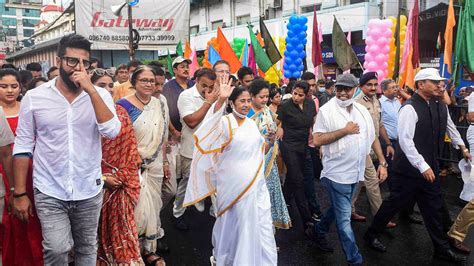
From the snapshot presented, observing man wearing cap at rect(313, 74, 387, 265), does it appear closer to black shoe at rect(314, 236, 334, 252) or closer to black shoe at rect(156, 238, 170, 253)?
black shoe at rect(314, 236, 334, 252)

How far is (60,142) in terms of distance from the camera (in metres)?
2.73

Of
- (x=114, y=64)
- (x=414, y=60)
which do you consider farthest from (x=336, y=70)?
(x=414, y=60)

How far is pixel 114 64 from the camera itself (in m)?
21.7

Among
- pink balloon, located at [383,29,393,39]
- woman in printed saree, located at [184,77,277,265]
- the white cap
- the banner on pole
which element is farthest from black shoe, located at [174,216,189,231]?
the banner on pole

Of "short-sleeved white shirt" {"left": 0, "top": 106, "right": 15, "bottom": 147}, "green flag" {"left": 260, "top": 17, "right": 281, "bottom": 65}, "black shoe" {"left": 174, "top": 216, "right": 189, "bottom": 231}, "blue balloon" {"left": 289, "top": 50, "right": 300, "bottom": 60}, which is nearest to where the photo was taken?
"short-sleeved white shirt" {"left": 0, "top": 106, "right": 15, "bottom": 147}

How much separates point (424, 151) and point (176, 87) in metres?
2.89

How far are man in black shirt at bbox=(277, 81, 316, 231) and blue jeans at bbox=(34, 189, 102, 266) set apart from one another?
249 cm

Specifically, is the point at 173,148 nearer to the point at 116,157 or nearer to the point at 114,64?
the point at 116,157

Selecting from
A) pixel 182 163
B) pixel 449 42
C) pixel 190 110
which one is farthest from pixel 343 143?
pixel 449 42

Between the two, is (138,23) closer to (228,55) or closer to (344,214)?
(228,55)

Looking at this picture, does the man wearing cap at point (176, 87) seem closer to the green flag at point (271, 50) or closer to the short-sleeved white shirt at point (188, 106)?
the short-sleeved white shirt at point (188, 106)

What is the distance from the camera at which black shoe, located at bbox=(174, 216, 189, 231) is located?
507 cm

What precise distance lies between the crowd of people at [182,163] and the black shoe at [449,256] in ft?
0.04

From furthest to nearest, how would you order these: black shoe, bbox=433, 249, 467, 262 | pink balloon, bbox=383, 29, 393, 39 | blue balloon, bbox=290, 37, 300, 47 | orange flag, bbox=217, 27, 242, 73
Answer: blue balloon, bbox=290, 37, 300, 47 → pink balloon, bbox=383, 29, 393, 39 → orange flag, bbox=217, 27, 242, 73 → black shoe, bbox=433, 249, 467, 262
